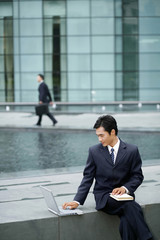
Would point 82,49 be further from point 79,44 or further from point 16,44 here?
point 16,44

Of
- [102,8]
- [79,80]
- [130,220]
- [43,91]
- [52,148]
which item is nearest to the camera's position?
[130,220]

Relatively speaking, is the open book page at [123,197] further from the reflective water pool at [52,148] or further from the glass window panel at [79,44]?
the glass window panel at [79,44]

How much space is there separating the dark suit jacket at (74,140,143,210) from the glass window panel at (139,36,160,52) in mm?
33785

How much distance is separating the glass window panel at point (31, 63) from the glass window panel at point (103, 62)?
414cm

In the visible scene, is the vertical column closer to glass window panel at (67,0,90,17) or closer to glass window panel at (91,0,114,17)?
glass window panel at (67,0,90,17)

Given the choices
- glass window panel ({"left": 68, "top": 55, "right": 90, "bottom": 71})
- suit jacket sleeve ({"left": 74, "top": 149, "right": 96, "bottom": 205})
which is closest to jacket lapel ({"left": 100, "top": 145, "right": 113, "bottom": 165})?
suit jacket sleeve ({"left": 74, "top": 149, "right": 96, "bottom": 205})

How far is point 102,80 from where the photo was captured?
37.8 metres

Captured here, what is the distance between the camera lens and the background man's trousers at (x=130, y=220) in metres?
4.67

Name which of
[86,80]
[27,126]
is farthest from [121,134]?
[86,80]

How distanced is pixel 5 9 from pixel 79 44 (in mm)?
6240

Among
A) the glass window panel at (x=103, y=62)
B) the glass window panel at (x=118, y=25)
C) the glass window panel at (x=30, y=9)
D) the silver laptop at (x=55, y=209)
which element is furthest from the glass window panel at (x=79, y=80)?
the silver laptop at (x=55, y=209)

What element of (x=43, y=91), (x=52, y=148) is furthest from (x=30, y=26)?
(x=52, y=148)

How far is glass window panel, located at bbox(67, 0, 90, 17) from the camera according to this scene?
37.6m

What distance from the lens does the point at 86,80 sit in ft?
124
